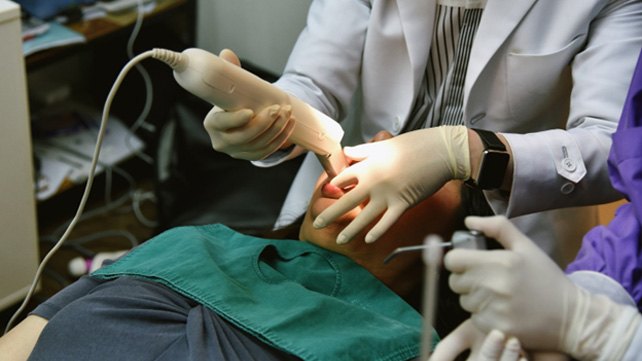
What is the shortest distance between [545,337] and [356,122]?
2.61 feet

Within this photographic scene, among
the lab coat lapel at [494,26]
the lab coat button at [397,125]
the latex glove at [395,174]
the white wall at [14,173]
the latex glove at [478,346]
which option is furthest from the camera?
the white wall at [14,173]

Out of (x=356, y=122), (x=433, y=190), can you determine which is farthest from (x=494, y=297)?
(x=356, y=122)

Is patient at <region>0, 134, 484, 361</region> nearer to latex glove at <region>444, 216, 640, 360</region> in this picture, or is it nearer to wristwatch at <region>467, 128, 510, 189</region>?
wristwatch at <region>467, 128, 510, 189</region>

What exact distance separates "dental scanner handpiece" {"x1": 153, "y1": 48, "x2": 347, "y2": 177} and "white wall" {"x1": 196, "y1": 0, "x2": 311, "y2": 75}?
2.69 ft

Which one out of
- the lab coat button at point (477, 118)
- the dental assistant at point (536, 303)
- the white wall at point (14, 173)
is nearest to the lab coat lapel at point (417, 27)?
the lab coat button at point (477, 118)

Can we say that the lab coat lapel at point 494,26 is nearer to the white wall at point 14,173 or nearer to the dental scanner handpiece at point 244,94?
the dental scanner handpiece at point 244,94

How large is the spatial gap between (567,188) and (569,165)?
0.04 metres

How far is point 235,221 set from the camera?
6.14ft

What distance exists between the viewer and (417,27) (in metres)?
1.48

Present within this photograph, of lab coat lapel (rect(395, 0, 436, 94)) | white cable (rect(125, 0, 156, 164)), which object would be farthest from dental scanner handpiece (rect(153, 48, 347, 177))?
white cable (rect(125, 0, 156, 164))

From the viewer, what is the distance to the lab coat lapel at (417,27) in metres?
1.47

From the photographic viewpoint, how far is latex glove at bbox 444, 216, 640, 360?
1.01m

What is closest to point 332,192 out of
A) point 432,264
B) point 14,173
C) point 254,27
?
point 432,264

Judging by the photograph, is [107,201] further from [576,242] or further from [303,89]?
[576,242]
